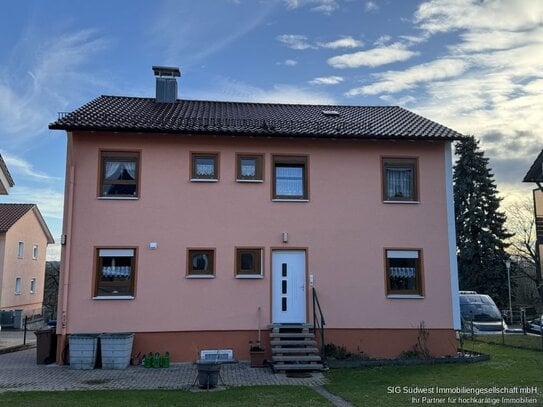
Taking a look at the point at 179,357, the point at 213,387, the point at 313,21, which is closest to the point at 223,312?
the point at 179,357

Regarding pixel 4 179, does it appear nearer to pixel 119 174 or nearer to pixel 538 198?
pixel 119 174

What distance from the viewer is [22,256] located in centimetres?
3591

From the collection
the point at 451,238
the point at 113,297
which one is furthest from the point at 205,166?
the point at 451,238

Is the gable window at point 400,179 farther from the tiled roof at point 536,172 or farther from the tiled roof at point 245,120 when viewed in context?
the tiled roof at point 536,172

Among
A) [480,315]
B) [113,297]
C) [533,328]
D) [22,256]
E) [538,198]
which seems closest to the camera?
[113,297]

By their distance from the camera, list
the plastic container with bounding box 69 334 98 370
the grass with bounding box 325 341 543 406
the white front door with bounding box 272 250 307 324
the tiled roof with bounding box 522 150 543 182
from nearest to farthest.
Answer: the grass with bounding box 325 341 543 406 → the plastic container with bounding box 69 334 98 370 → the white front door with bounding box 272 250 307 324 → the tiled roof with bounding box 522 150 543 182

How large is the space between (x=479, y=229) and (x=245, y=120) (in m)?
25.9

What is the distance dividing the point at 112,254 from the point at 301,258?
534 centimetres

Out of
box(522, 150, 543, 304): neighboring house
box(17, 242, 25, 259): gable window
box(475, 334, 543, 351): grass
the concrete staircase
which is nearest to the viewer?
the concrete staircase

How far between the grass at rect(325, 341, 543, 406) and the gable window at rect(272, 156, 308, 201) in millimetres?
5141

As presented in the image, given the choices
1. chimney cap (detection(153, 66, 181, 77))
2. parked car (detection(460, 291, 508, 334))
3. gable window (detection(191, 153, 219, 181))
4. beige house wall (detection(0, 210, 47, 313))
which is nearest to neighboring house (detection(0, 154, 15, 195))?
gable window (detection(191, 153, 219, 181))

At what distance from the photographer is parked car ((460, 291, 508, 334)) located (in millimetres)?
20591

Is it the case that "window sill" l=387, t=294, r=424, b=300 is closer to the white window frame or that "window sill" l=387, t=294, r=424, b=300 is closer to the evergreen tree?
the evergreen tree

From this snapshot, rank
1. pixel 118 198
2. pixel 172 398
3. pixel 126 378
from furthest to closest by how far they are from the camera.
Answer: pixel 118 198, pixel 126 378, pixel 172 398
